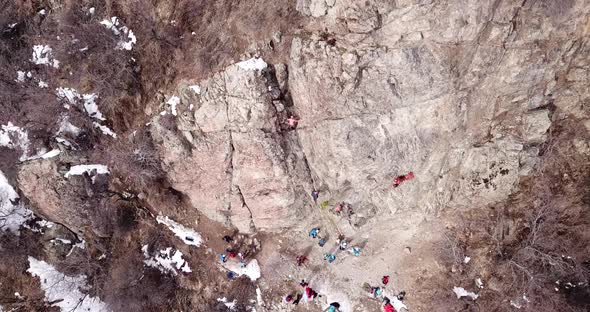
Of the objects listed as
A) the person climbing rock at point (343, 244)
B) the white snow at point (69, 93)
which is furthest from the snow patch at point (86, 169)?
the person climbing rock at point (343, 244)

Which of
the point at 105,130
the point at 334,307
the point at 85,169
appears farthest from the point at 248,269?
the point at 105,130

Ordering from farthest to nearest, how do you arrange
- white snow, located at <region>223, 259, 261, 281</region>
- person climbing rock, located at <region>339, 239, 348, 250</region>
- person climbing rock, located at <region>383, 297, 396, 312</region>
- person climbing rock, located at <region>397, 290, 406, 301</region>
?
1. white snow, located at <region>223, 259, 261, 281</region>
2. person climbing rock, located at <region>339, 239, 348, 250</region>
3. person climbing rock, located at <region>397, 290, 406, 301</region>
4. person climbing rock, located at <region>383, 297, 396, 312</region>

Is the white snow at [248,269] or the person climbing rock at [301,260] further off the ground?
the person climbing rock at [301,260]

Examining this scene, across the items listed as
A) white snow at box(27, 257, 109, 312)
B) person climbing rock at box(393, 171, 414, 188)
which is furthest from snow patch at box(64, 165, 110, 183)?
person climbing rock at box(393, 171, 414, 188)

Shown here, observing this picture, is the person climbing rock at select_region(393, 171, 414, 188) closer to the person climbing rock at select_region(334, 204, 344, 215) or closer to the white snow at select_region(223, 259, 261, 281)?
the person climbing rock at select_region(334, 204, 344, 215)

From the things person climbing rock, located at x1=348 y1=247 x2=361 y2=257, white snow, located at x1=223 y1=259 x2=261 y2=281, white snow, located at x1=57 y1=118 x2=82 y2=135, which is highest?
white snow, located at x1=57 y1=118 x2=82 y2=135

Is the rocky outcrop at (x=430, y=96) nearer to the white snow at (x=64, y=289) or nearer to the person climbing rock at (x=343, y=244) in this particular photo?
the person climbing rock at (x=343, y=244)
